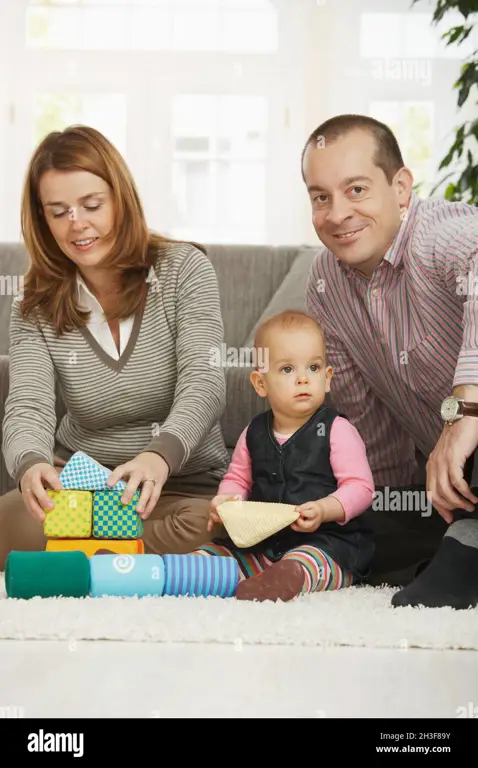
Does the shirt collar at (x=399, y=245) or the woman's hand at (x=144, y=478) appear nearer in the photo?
the woman's hand at (x=144, y=478)

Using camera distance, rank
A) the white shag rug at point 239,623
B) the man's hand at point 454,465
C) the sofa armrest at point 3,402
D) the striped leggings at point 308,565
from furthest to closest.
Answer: the sofa armrest at point 3,402, the striped leggings at point 308,565, the man's hand at point 454,465, the white shag rug at point 239,623

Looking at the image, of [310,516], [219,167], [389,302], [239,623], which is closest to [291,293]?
[389,302]

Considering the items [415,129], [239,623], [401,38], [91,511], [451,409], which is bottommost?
[239,623]

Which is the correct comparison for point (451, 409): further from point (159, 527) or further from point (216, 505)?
point (159, 527)

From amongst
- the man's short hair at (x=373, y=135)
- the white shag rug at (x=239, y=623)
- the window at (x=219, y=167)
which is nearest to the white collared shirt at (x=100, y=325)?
the man's short hair at (x=373, y=135)

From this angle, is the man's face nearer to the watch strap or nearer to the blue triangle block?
the watch strap

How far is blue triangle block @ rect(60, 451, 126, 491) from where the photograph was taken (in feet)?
4.60

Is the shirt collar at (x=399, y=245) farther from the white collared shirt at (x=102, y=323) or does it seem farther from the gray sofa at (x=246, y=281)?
the gray sofa at (x=246, y=281)

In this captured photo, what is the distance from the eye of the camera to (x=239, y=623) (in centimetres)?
113

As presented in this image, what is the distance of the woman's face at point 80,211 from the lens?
5.33 ft

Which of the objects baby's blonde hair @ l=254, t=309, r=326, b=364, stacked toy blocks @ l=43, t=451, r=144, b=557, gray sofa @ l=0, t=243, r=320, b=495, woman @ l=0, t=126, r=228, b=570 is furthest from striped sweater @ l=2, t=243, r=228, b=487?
gray sofa @ l=0, t=243, r=320, b=495

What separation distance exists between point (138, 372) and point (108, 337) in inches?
3.6

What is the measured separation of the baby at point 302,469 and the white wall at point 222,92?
352 centimetres

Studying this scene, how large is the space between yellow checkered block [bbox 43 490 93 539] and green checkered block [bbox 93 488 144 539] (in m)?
0.01
